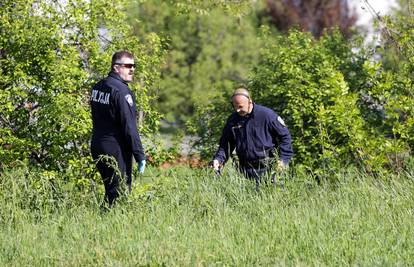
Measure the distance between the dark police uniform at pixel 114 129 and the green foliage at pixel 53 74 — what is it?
0.90 metres

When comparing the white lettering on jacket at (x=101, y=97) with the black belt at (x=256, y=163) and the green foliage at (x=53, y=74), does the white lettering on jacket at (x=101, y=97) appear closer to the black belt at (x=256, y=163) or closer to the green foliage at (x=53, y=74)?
the green foliage at (x=53, y=74)

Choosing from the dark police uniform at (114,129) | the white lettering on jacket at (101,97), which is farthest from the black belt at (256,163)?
the white lettering on jacket at (101,97)

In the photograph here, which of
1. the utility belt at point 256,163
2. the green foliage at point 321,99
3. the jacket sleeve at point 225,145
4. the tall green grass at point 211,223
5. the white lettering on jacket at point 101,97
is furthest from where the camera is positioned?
the green foliage at point 321,99

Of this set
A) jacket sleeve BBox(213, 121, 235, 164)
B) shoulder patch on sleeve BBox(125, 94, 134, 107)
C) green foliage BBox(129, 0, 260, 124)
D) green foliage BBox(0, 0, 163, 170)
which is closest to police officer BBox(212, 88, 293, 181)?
jacket sleeve BBox(213, 121, 235, 164)

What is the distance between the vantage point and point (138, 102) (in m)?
9.48

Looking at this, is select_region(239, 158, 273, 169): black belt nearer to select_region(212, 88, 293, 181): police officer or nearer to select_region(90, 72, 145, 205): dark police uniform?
select_region(212, 88, 293, 181): police officer

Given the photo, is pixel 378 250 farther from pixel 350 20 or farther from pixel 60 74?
pixel 350 20

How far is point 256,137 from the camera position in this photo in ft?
28.6

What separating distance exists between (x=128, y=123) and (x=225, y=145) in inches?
56.3

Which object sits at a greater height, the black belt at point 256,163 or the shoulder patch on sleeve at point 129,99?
the shoulder patch on sleeve at point 129,99

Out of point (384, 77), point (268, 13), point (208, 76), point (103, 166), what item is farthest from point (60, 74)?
point (268, 13)

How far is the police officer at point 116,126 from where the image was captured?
312 inches

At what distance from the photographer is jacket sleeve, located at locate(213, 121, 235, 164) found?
891 cm

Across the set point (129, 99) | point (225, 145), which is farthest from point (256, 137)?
point (129, 99)
